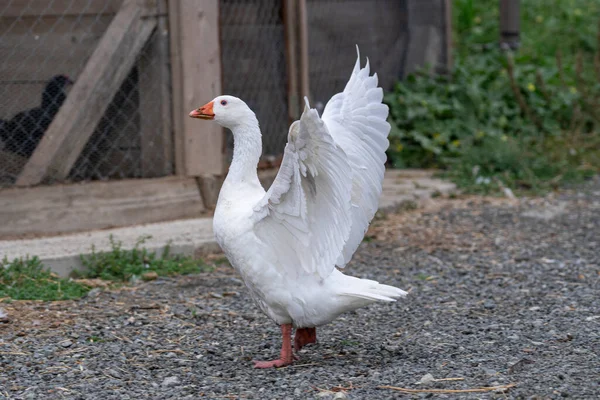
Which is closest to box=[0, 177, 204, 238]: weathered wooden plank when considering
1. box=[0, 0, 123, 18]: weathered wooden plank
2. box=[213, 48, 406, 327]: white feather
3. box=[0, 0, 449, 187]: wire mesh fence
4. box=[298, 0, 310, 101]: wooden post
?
box=[0, 0, 449, 187]: wire mesh fence

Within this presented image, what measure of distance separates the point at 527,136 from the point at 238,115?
5.65 metres

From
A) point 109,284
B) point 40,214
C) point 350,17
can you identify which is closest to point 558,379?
point 109,284

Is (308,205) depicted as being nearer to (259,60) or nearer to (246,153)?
(246,153)

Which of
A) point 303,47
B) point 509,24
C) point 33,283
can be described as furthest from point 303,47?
point 509,24

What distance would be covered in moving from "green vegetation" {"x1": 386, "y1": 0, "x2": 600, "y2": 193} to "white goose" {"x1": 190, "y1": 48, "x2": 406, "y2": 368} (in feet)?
12.6

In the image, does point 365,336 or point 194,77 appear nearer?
point 365,336

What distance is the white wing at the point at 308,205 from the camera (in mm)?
3205

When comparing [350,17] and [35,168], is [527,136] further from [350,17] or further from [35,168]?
[35,168]

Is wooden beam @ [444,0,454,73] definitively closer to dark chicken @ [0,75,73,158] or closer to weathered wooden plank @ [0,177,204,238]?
weathered wooden plank @ [0,177,204,238]

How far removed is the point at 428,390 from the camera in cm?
318

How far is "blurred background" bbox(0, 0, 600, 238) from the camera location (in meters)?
5.46

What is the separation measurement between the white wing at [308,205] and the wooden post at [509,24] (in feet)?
22.3

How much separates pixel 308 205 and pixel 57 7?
9.28 ft

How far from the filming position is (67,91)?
18.3 feet
